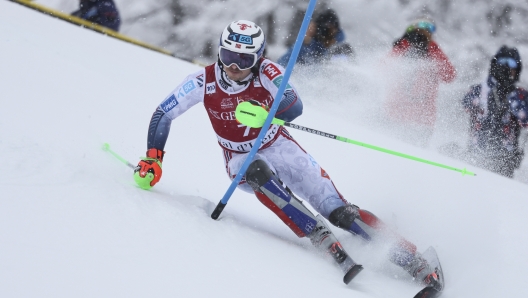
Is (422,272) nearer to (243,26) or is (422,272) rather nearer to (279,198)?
(279,198)

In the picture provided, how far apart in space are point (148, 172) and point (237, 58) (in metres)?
Answer: 0.87

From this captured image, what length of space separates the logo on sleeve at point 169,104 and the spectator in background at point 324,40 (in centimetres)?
291

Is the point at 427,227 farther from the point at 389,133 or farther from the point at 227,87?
the point at 389,133

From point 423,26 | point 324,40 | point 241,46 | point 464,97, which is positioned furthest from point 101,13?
point 241,46

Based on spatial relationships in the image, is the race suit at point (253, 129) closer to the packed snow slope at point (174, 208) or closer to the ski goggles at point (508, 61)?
the packed snow slope at point (174, 208)

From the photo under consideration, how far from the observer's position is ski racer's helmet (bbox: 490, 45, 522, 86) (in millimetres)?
5711

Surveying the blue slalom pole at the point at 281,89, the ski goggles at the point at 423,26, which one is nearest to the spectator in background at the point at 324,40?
the ski goggles at the point at 423,26

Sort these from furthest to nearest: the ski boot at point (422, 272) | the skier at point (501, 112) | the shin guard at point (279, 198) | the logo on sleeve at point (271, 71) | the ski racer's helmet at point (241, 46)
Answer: the skier at point (501, 112) → the logo on sleeve at point (271, 71) → the ski racer's helmet at point (241, 46) → the shin guard at point (279, 198) → the ski boot at point (422, 272)

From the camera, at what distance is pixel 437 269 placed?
3162mm

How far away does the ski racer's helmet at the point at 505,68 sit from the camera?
225 inches

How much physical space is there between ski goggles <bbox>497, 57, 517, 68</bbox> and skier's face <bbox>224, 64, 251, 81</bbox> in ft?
10.9

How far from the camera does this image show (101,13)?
798 cm

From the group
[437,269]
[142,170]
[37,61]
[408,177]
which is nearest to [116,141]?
[142,170]

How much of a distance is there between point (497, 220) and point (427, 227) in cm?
45
